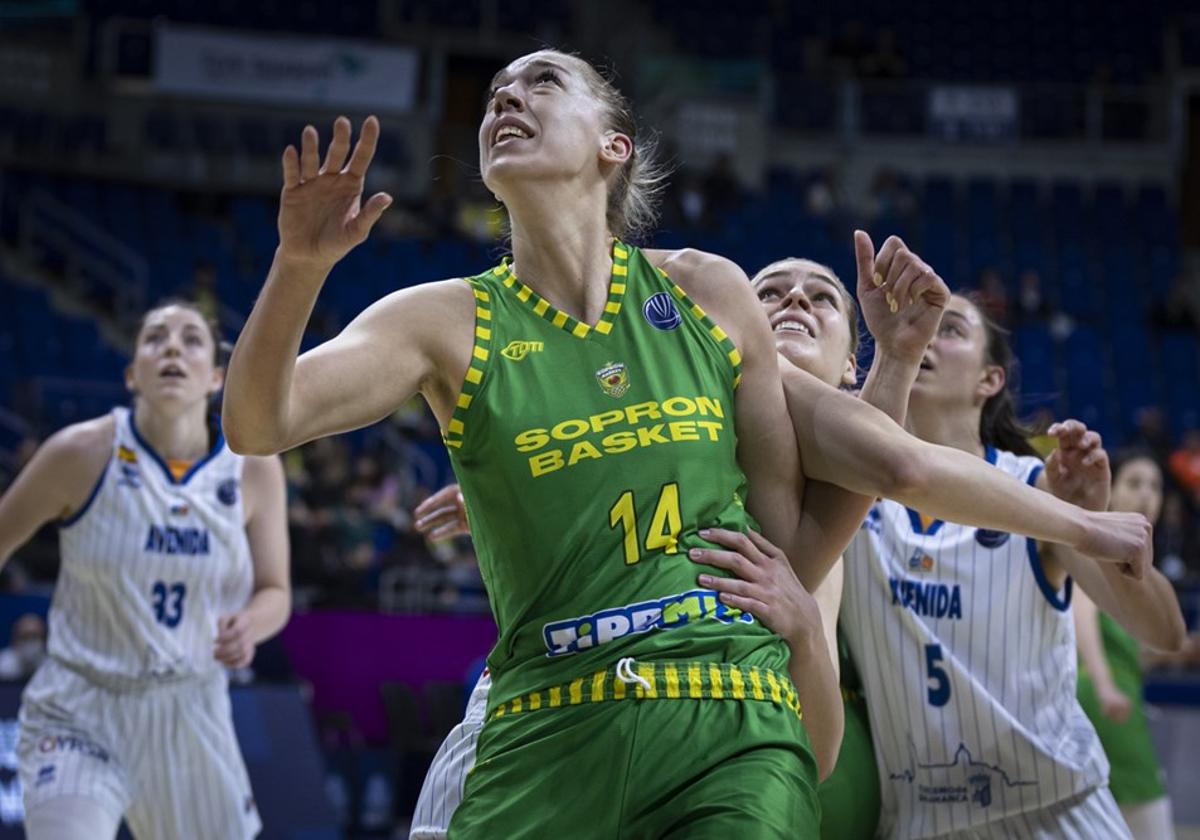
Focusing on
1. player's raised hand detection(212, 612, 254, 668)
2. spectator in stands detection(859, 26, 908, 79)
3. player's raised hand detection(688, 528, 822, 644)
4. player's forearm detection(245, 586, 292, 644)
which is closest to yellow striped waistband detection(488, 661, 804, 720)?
player's raised hand detection(688, 528, 822, 644)

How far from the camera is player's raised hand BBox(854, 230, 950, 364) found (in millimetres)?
3311

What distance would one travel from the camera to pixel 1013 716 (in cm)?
430

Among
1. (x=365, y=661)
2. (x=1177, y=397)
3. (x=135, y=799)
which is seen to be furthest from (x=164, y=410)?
(x=1177, y=397)

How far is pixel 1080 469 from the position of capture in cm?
384

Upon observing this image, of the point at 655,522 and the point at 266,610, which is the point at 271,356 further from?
the point at 266,610

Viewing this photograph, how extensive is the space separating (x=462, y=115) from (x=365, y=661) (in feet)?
46.8

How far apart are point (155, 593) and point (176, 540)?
0.20 meters

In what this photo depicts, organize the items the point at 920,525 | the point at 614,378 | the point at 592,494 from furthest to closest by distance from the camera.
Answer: the point at 920,525
the point at 614,378
the point at 592,494

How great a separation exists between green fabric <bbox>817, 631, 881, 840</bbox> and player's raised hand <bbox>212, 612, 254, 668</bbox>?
2.03 m

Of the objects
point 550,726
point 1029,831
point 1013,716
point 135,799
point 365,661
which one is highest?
point 550,726

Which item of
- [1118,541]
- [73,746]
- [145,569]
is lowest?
[73,746]

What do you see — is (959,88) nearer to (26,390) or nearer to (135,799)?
(26,390)

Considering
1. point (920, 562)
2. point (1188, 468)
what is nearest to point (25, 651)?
point (920, 562)

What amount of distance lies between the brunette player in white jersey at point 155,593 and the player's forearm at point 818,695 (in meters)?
2.51
